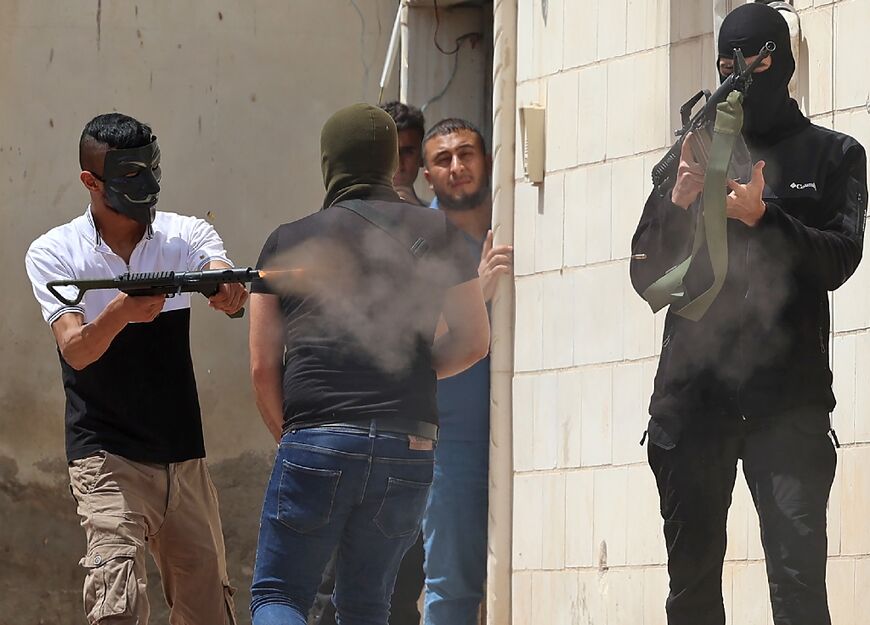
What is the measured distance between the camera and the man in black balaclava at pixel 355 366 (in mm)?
4844

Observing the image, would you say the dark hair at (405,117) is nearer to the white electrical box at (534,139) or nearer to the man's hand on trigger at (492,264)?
the white electrical box at (534,139)

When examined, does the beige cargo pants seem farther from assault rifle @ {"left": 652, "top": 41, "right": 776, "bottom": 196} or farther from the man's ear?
assault rifle @ {"left": 652, "top": 41, "right": 776, "bottom": 196}

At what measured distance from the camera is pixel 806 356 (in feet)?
16.2

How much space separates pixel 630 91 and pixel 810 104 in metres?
0.93

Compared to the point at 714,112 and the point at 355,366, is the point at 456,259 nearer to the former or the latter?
the point at 355,366

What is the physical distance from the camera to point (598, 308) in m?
6.84

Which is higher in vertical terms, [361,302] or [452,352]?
[361,302]

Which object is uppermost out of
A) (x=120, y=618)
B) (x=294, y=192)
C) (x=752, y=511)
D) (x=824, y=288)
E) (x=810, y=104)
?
(x=294, y=192)

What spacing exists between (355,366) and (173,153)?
4783 mm

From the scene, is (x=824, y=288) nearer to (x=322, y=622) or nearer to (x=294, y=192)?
(x=322, y=622)

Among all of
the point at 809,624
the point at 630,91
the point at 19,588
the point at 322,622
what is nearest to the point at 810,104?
the point at 630,91

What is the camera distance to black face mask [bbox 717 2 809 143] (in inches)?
199

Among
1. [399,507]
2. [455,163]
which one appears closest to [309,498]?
[399,507]

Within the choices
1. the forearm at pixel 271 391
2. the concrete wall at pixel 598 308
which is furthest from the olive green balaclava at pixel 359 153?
the concrete wall at pixel 598 308
